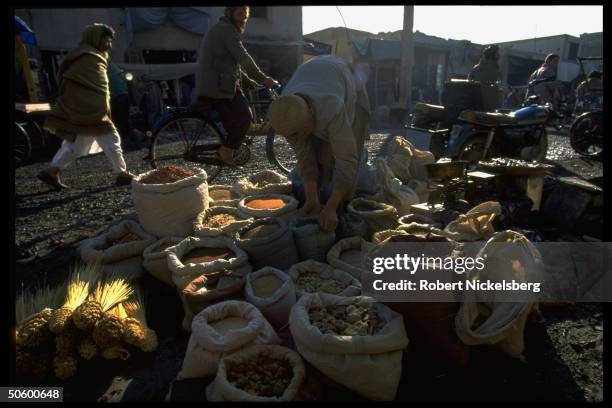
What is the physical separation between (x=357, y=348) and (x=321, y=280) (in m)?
0.82

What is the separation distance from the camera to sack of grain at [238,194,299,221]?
9.19ft

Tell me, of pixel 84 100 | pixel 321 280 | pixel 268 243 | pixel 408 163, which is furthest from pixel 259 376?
pixel 84 100

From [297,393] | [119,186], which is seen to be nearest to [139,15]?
[119,186]

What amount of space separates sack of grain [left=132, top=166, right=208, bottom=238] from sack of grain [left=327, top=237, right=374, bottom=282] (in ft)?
3.62

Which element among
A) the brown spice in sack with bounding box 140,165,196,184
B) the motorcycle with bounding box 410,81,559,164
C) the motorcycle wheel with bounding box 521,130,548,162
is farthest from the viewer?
the motorcycle wheel with bounding box 521,130,548,162

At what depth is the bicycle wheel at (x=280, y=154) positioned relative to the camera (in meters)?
4.97

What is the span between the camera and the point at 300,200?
321cm

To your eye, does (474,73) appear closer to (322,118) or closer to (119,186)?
(322,118)

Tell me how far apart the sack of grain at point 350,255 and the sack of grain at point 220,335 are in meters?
0.70

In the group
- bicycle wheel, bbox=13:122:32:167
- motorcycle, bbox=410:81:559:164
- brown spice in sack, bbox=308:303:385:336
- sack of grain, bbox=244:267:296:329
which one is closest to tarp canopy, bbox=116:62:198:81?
bicycle wheel, bbox=13:122:32:167

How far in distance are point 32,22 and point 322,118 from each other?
40.0 ft

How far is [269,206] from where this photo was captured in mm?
2947

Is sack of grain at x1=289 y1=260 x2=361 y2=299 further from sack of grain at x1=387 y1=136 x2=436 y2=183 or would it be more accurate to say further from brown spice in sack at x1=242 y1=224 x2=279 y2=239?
sack of grain at x1=387 y1=136 x2=436 y2=183

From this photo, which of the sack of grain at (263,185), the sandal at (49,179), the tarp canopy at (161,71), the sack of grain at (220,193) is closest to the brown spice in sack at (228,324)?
the sack of grain at (263,185)
